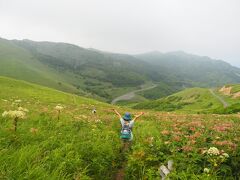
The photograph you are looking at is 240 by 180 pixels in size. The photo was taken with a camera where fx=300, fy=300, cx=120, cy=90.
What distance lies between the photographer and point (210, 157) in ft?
32.2

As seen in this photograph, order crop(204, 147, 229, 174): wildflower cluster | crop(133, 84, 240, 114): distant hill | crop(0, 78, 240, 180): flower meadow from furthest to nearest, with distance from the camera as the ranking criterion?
crop(133, 84, 240, 114): distant hill → crop(204, 147, 229, 174): wildflower cluster → crop(0, 78, 240, 180): flower meadow

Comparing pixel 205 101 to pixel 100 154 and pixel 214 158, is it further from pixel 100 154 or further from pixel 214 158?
pixel 214 158

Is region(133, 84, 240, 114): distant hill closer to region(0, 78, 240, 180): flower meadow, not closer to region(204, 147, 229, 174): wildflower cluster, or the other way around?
region(0, 78, 240, 180): flower meadow

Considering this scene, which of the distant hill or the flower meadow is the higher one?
the flower meadow

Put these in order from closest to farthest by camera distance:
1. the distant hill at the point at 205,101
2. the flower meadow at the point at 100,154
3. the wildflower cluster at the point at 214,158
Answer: the flower meadow at the point at 100,154
the wildflower cluster at the point at 214,158
the distant hill at the point at 205,101

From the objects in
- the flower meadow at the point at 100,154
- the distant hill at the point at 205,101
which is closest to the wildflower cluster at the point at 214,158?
the flower meadow at the point at 100,154

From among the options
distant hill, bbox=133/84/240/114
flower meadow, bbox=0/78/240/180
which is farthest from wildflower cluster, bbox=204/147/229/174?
distant hill, bbox=133/84/240/114

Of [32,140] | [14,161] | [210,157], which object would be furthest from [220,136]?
[14,161]

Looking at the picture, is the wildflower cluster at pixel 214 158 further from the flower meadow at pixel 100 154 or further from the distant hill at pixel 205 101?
the distant hill at pixel 205 101

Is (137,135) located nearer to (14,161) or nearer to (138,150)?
(138,150)

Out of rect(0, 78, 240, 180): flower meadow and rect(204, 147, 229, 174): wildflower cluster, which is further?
rect(204, 147, 229, 174): wildflower cluster

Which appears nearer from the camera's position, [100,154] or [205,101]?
[100,154]

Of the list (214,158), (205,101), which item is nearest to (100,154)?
(214,158)

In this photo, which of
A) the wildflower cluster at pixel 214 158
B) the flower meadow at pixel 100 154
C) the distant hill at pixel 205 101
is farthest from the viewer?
the distant hill at pixel 205 101
